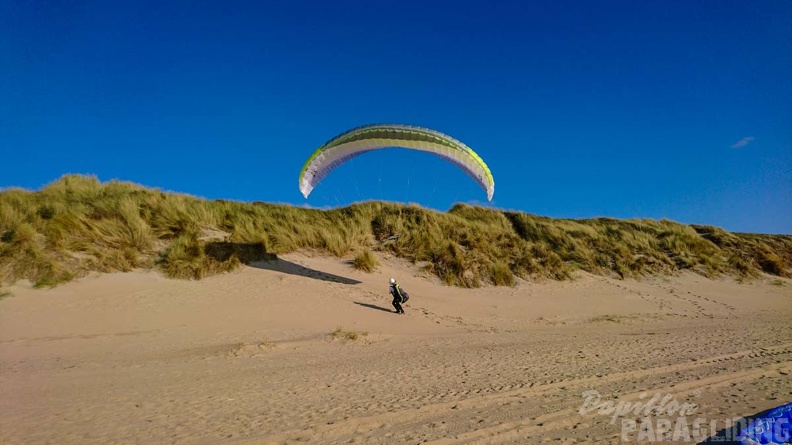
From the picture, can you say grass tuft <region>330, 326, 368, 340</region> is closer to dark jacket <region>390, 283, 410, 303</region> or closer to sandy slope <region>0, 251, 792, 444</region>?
sandy slope <region>0, 251, 792, 444</region>

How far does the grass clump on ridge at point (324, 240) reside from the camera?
974cm

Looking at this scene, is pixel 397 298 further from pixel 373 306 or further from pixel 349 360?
pixel 349 360

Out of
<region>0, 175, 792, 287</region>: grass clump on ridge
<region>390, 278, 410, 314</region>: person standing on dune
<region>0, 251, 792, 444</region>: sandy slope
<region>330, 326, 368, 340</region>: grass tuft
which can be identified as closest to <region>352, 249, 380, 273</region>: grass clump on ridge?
<region>0, 175, 792, 287</region>: grass clump on ridge

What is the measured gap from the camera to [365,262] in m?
12.3

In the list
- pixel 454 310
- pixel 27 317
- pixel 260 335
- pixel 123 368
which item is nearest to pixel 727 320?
pixel 454 310

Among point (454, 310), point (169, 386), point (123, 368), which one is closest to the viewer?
point (169, 386)

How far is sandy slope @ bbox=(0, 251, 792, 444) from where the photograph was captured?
12.5ft

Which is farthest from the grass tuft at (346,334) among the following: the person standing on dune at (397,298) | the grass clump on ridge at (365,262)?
the grass clump on ridge at (365,262)

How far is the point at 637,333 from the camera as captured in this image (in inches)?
346

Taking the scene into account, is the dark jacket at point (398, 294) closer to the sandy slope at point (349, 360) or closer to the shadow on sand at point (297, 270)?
the sandy slope at point (349, 360)

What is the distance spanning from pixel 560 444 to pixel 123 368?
5879 millimetres

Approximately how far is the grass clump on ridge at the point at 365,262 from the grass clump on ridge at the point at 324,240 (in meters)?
0.04

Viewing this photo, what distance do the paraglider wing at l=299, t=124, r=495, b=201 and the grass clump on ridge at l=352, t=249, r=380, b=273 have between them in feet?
10.4

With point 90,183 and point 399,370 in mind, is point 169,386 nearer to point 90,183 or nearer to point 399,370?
point 399,370
